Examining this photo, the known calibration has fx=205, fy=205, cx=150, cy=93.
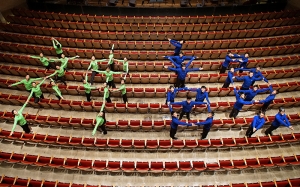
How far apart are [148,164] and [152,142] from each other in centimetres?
18

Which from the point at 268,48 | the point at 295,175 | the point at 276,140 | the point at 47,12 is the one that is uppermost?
the point at 47,12

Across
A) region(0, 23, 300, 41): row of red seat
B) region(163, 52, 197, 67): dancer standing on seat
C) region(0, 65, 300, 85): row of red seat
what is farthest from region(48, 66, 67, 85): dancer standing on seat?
region(163, 52, 197, 67): dancer standing on seat

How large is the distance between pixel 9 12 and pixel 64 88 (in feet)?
6.13

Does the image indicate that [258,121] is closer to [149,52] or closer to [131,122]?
[131,122]

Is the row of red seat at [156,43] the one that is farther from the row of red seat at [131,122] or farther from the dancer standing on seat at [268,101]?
the row of red seat at [131,122]

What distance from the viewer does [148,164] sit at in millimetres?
1521

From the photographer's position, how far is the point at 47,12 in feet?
9.41

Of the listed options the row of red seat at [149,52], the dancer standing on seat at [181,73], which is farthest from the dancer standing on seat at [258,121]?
the row of red seat at [149,52]

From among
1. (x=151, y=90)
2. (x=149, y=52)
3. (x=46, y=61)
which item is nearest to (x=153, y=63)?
(x=149, y=52)

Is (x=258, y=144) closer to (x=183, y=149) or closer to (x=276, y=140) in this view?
(x=276, y=140)

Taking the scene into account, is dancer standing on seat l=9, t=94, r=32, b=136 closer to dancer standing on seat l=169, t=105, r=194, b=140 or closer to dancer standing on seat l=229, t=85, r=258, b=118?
dancer standing on seat l=169, t=105, r=194, b=140

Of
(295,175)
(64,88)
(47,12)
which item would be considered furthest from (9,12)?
(295,175)

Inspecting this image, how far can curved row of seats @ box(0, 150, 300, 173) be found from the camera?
59.3 inches

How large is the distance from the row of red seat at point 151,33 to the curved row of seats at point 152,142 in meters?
1.41
